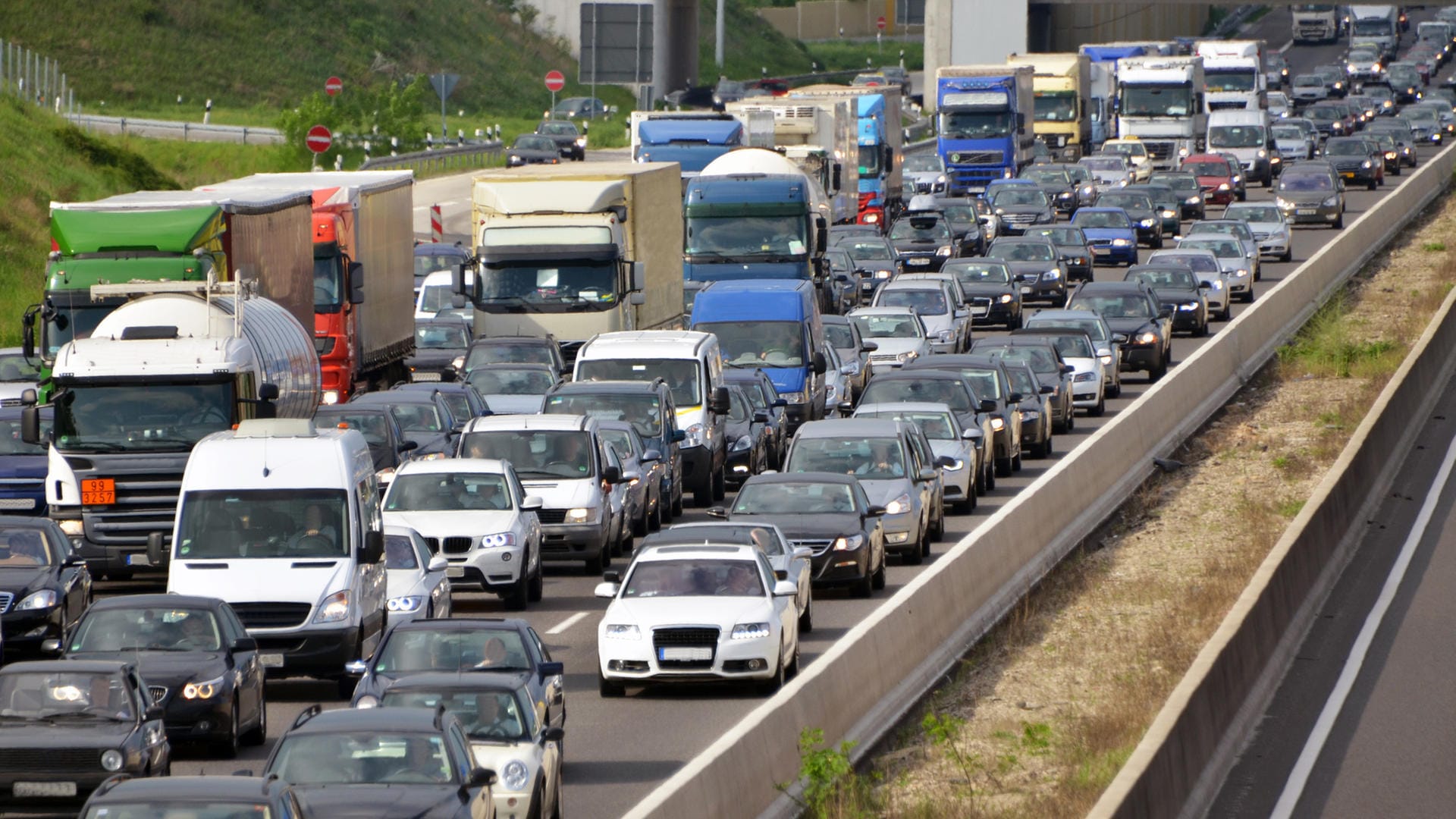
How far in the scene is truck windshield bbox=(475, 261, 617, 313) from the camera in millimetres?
37906

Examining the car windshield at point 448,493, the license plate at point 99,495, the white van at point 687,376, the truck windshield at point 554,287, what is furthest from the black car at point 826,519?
the truck windshield at point 554,287

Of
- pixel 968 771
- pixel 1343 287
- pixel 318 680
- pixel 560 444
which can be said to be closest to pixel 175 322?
pixel 560 444

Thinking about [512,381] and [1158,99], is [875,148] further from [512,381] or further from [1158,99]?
[512,381]

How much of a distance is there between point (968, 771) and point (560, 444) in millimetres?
10189

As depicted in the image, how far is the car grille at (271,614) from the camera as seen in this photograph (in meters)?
21.1

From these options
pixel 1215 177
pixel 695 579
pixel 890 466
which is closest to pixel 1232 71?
pixel 1215 177

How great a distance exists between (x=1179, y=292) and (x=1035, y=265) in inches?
209

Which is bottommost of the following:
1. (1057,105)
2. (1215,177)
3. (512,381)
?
(512,381)

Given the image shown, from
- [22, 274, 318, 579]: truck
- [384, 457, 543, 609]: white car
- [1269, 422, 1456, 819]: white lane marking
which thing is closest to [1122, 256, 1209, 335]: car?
[1269, 422, 1456, 819]: white lane marking

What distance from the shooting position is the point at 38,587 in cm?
2231

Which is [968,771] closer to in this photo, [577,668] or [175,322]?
[577,668]

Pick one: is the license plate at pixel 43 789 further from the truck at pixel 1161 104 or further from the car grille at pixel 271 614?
the truck at pixel 1161 104

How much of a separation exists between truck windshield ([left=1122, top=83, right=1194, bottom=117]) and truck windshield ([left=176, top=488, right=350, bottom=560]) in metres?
61.6

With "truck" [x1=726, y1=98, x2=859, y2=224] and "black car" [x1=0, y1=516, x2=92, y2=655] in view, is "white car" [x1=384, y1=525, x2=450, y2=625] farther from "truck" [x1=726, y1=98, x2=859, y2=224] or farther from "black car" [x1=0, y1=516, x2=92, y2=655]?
"truck" [x1=726, y1=98, x2=859, y2=224]
